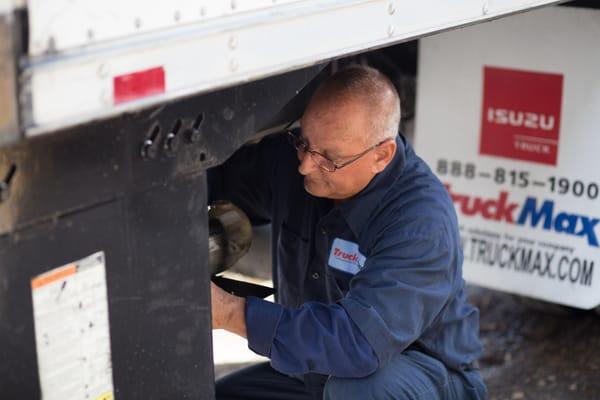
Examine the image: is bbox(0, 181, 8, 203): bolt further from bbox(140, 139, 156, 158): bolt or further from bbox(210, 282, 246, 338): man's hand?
bbox(210, 282, 246, 338): man's hand

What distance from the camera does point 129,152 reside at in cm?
171

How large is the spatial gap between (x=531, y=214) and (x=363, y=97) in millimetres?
1329

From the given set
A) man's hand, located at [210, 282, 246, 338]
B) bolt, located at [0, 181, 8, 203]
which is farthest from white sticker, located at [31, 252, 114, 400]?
man's hand, located at [210, 282, 246, 338]

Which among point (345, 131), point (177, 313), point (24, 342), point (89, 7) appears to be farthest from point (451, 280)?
point (89, 7)

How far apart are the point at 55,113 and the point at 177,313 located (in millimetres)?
660

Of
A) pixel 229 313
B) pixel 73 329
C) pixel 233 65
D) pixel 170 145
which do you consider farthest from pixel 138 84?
pixel 229 313

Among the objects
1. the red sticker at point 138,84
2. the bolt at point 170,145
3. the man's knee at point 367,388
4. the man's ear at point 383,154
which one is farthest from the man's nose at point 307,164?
the red sticker at point 138,84

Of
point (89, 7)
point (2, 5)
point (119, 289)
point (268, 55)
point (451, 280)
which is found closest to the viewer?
point (2, 5)

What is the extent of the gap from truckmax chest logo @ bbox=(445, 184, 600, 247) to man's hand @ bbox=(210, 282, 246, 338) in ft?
5.11

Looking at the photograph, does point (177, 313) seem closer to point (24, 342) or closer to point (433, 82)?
point (24, 342)

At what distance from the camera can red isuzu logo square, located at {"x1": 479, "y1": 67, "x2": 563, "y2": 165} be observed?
3373 millimetres

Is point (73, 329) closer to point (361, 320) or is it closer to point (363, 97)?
point (361, 320)

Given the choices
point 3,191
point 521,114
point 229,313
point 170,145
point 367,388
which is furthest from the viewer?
point 521,114

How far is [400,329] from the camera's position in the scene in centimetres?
226
